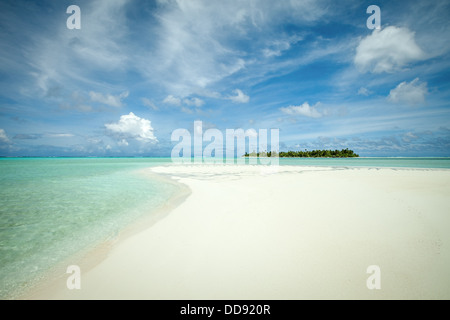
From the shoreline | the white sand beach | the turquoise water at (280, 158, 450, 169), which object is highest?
the turquoise water at (280, 158, 450, 169)

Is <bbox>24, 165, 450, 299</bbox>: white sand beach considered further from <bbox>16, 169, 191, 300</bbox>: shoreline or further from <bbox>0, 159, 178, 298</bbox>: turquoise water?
<bbox>0, 159, 178, 298</bbox>: turquoise water

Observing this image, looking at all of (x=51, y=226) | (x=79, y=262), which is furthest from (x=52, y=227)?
(x=79, y=262)

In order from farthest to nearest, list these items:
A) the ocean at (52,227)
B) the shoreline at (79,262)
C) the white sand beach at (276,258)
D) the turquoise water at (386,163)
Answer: the turquoise water at (386,163), the ocean at (52,227), the shoreline at (79,262), the white sand beach at (276,258)

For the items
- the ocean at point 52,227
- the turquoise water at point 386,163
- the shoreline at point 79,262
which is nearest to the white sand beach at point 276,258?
the shoreline at point 79,262

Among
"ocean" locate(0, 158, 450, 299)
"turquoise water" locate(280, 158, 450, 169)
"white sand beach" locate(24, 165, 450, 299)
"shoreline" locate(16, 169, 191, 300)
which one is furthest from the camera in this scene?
"turquoise water" locate(280, 158, 450, 169)

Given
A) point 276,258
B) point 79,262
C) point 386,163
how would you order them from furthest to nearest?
1. point 386,163
2. point 79,262
3. point 276,258

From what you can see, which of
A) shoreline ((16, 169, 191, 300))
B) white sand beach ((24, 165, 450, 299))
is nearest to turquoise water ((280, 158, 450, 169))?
white sand beach ((24, 165, 450, 299))

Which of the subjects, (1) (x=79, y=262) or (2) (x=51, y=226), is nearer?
(1) (x=79, y=262)

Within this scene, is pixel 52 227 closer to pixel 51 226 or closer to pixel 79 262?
pixel 51 226

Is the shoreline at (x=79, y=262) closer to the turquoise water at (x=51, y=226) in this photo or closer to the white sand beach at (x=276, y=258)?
the white sand beach at (x=276, y=258)

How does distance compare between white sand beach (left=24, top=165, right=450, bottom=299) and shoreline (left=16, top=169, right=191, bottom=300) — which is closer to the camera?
white sand beach (left=24, top=165, right=450, bottom=299)

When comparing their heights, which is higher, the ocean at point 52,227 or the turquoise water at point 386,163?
the turquoise water at point 386,163
